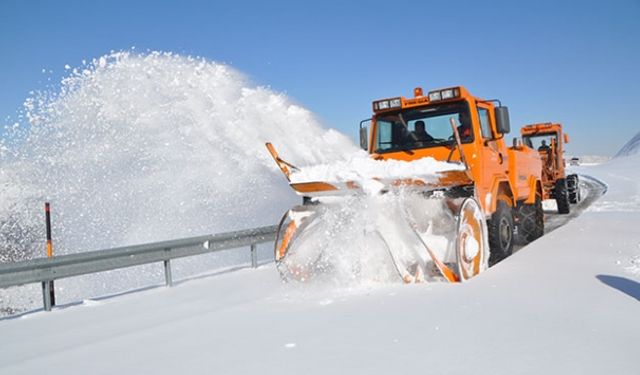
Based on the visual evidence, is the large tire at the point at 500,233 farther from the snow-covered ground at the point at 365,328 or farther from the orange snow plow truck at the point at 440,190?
the snow-covered ground at the point at 365,328

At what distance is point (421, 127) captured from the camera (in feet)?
21.3

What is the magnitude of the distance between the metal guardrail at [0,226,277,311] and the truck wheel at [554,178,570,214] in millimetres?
9930

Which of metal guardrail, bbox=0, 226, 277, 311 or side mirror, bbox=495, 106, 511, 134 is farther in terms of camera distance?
side mirror, bbox=495, 106, 511, 134

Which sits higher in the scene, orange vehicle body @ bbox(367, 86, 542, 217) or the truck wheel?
orange vehicle body @ bbox(367, 86, 542, 217)

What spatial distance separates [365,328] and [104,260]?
343 cm

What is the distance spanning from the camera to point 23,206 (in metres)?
9.62

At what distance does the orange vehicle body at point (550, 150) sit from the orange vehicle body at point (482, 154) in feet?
23.3

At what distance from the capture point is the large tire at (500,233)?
616cm

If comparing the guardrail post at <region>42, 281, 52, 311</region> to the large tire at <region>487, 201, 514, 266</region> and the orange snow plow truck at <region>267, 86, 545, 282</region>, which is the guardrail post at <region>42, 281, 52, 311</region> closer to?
the orange snow plow truck at <region>267, 86, 545, 282</region>

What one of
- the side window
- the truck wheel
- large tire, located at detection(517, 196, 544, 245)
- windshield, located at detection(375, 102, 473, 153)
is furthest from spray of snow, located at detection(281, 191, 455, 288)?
the truck wheel

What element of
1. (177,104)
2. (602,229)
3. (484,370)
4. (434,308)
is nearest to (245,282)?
(434,308)

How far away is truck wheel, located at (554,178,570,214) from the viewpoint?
43.0 ft

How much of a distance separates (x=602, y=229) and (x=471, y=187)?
4.23 metres

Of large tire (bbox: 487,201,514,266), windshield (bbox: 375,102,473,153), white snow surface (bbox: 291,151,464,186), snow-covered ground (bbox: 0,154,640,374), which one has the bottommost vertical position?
snow-covered ground (bbox: 0,154,640,374)
